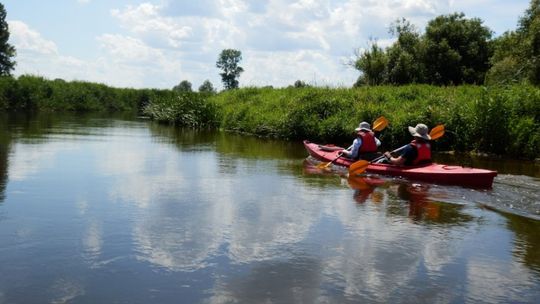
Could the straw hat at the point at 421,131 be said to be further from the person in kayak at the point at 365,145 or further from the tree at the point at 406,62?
the tree at the point at 406,62

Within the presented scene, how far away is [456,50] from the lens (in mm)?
32219

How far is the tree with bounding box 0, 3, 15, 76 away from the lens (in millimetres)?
51719

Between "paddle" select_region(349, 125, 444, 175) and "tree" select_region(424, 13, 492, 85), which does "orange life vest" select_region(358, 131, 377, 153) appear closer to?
"paddle" select_region(349, 125, 444, 175)

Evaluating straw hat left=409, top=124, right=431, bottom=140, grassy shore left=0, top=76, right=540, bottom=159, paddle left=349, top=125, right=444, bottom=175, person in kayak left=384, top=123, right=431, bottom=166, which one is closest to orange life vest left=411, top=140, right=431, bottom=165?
person in kayak left=384, top=123, right=431, bottom=166

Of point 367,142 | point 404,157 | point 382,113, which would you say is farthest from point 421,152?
point 382,113

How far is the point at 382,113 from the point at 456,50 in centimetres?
1432

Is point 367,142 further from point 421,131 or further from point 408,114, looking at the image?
point 408,114

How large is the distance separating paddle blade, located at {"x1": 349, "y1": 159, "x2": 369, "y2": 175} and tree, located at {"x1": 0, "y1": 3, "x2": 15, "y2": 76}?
4677 centimetres

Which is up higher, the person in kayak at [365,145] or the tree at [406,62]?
the tree at [406,62]

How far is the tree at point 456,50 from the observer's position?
3170 cm

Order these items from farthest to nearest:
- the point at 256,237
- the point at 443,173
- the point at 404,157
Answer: the point at 404,157
the point at 443,173
the point at 256,237

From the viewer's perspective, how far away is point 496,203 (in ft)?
33.2

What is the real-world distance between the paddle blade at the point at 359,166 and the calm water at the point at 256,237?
0.34 metres

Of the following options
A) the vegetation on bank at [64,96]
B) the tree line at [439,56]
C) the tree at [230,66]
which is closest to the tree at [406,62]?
the tree line at [439,56]
